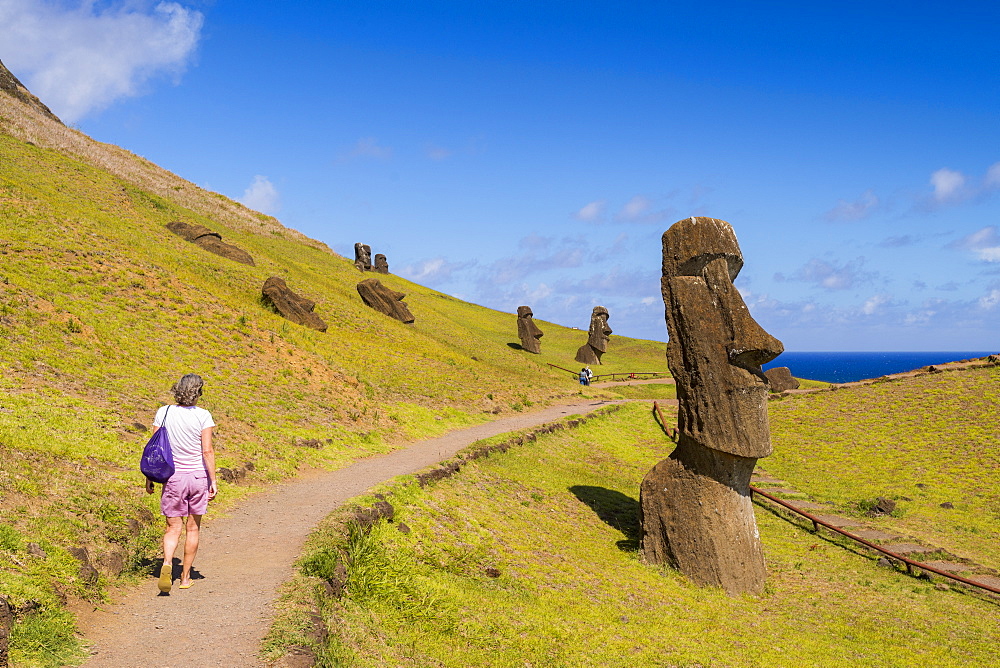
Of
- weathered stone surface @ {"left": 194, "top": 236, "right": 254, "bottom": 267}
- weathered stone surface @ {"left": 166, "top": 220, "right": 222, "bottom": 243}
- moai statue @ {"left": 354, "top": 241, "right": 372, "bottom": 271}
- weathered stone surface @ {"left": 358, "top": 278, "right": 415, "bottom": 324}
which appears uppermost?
moai statue @ {"left": 354, "top": 241, "right": 372, "bottom": 271}

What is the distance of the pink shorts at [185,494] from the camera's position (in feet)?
28.1

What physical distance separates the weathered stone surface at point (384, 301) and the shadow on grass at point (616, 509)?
3300 cm

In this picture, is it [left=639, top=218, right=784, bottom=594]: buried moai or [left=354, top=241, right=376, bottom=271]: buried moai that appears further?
[left=354, top=241, right=376, bottom=271]: buried moai

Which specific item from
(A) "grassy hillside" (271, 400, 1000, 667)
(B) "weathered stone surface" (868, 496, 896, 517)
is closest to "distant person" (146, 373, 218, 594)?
(A) "grassy hillside" (271, 400, 1000, 667)

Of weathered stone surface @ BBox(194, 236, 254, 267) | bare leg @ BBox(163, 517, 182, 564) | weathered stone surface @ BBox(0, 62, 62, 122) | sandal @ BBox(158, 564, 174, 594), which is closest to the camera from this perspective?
sandal @ BBox(158, 564, 174, 594)

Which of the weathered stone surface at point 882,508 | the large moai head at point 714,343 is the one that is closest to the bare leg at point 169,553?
the large moai head at point 714,343

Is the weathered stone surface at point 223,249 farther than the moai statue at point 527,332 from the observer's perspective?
No

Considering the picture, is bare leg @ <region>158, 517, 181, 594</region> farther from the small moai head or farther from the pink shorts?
the small moai head

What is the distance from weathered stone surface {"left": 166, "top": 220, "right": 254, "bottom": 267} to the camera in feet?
141

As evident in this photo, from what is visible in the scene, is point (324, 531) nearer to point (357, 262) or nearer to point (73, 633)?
point (73, 633)

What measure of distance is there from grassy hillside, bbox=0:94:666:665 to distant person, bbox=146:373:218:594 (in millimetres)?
1047

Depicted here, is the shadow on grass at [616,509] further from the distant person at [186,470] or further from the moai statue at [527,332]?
the moai statue at [527,332]

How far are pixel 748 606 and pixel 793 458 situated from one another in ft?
49.5

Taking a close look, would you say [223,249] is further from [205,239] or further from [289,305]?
[289,305]
